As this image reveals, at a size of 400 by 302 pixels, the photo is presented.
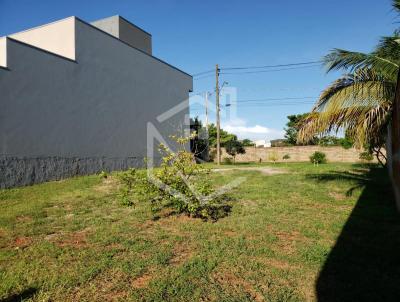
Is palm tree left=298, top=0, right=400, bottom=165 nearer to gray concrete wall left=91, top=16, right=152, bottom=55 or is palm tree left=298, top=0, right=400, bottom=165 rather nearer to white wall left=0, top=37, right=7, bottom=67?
white wall left=0, top=37, right=7, bottom=67

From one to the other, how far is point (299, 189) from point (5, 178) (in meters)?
10.5

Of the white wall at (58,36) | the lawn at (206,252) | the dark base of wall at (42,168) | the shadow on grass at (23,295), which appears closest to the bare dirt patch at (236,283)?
the lawn at (206,252)

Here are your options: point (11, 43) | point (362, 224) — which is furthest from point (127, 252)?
point (11, 43)

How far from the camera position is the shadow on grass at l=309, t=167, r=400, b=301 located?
379 cm

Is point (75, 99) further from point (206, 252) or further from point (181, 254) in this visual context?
point (206, 252)

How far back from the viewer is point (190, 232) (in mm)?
6352

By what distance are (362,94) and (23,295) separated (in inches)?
331

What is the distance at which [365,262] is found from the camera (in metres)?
4.69

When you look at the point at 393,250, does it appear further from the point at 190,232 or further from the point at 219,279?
the point at 190,232

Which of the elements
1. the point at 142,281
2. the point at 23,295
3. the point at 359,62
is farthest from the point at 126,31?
the point at 23,295

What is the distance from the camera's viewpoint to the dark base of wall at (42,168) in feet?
42.1

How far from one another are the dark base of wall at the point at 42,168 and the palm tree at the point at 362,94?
10.8m

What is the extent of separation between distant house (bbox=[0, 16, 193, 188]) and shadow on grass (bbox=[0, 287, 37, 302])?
18.9ft

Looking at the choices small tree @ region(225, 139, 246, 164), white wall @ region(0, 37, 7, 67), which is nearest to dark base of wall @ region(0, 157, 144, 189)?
white wall @ region(0, 37, 7, 67)
